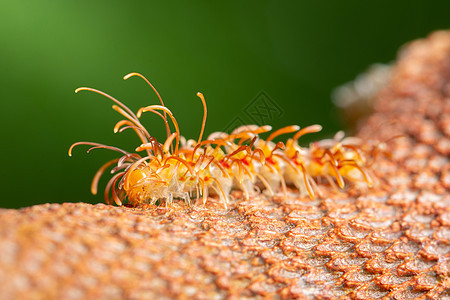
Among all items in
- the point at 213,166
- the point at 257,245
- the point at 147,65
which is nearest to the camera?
the point at 257,245

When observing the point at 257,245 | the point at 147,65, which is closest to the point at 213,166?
the point at 257,245

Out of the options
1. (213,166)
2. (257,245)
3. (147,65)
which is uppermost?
(147,65)

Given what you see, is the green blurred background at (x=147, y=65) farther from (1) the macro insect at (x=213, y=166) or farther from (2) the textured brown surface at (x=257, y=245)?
(2) the textured brown surface at (x=257, y=245)

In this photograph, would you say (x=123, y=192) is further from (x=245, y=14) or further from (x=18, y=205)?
(x=245, y=14)

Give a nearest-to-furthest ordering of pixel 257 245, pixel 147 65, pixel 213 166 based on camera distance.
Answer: pixel 257 245 < pixel 213 166 < pixel 147 65

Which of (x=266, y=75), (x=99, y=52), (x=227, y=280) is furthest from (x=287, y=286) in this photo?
(x=266, y=75)

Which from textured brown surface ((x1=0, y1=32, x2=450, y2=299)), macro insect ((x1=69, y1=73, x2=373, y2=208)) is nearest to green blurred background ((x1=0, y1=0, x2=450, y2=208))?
macro insect ((x1=69, y1=73, x2=373, y2=208))

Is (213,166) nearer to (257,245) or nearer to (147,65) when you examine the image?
(257,245)

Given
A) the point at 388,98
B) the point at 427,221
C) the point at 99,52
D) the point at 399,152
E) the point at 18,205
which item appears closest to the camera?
the point at 427,221
